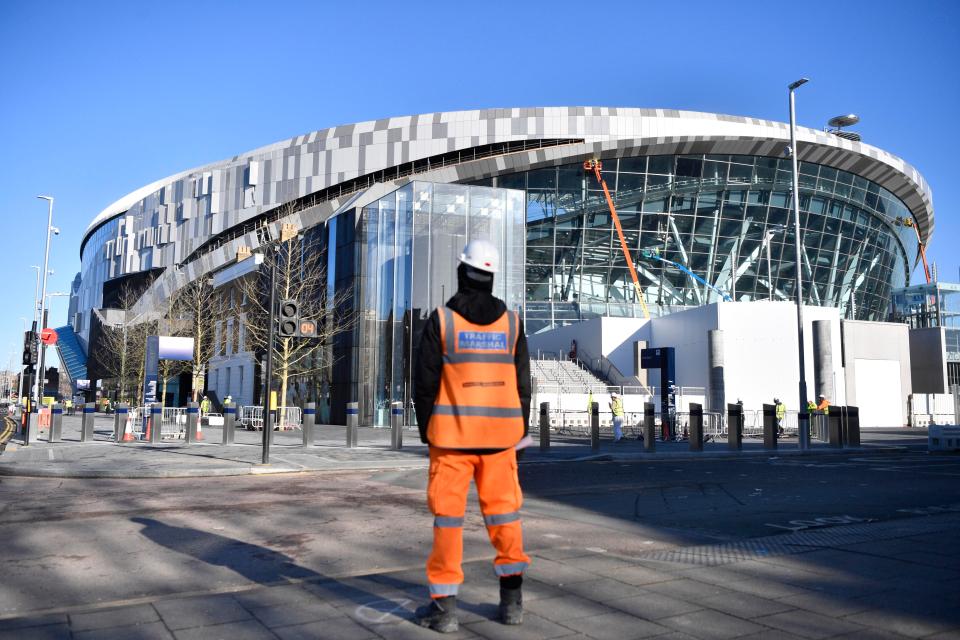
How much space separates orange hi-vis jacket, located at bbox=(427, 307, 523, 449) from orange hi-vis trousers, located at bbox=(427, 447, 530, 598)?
0.26 ft

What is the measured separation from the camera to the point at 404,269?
1299 inches

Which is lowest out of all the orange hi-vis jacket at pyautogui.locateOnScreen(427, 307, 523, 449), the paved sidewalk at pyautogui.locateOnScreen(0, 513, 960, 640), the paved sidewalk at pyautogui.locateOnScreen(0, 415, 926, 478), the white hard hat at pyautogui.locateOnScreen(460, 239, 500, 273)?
the paved sidewalk at pyautogui.locateOnScreen(0, 415, 926, 478)

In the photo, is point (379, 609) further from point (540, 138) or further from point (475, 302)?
point (540, 138)

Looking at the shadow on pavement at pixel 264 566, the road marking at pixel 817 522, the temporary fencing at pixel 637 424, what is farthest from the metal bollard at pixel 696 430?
the shadow on pavement at pixel 264 566

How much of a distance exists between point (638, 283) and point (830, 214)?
1693 cm

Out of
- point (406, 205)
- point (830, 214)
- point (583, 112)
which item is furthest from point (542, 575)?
point (830, 214)

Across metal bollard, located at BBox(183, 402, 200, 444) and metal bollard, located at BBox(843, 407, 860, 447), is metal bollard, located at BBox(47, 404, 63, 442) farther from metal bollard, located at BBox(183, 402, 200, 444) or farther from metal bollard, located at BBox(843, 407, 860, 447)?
metal bollard, located at BBox(843, 407, 860, 447)

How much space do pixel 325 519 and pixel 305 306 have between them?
2921 centimetres

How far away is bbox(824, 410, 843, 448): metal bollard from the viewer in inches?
884

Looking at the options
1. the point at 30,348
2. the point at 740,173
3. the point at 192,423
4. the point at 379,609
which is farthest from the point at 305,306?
the point at 740,173

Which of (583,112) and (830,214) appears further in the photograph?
(830,214)

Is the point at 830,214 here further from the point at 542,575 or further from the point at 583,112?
the point at 542,575

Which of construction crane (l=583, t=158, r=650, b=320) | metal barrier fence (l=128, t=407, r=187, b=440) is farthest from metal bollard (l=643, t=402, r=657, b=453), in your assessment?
construction crane (l=583, t=158, r=650, b=320)

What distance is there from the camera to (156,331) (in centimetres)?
4888
